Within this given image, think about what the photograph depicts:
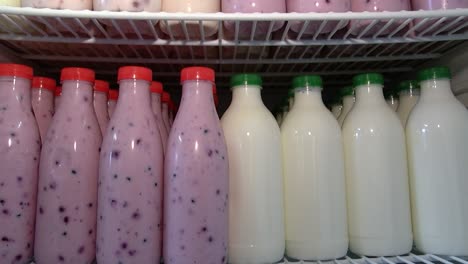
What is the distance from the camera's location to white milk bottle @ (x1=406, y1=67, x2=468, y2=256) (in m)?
0.62

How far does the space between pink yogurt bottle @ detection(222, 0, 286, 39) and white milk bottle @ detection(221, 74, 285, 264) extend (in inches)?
7.1

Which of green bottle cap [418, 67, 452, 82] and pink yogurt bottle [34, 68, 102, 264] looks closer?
pink yogurt bottle [34, 68, 102, 264]

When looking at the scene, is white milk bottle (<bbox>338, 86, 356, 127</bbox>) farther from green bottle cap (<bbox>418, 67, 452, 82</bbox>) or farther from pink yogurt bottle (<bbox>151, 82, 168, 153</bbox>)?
pink yogurt bottle (<bbox>151, 82, 168, 153</bbox>)

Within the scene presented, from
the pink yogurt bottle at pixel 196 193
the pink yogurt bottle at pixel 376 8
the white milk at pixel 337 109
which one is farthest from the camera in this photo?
the white milk at pixel 337 109

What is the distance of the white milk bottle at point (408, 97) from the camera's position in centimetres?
77

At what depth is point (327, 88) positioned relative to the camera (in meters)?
1.05

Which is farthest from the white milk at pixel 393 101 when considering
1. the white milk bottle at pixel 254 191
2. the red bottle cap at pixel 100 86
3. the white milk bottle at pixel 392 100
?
the red bottle cap at pixel 100 86

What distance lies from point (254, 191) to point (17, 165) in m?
0.44

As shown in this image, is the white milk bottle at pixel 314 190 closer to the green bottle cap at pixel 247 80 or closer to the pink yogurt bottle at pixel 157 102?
the green bottle cap at pixel 247 80

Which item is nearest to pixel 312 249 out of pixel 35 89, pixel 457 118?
pixel 457 118

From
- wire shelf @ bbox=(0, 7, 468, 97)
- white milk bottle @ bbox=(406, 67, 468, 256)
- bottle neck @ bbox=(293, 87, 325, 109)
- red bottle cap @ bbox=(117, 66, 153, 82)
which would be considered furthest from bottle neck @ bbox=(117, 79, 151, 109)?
white milk bottle @ bbox=(406, 67, 468, 256)

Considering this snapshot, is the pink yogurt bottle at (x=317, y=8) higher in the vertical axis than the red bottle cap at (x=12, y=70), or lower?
higher

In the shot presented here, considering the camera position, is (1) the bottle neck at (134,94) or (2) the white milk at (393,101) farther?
(2) the white milk at (393,101)

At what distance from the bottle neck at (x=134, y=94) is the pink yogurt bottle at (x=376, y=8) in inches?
17.3
